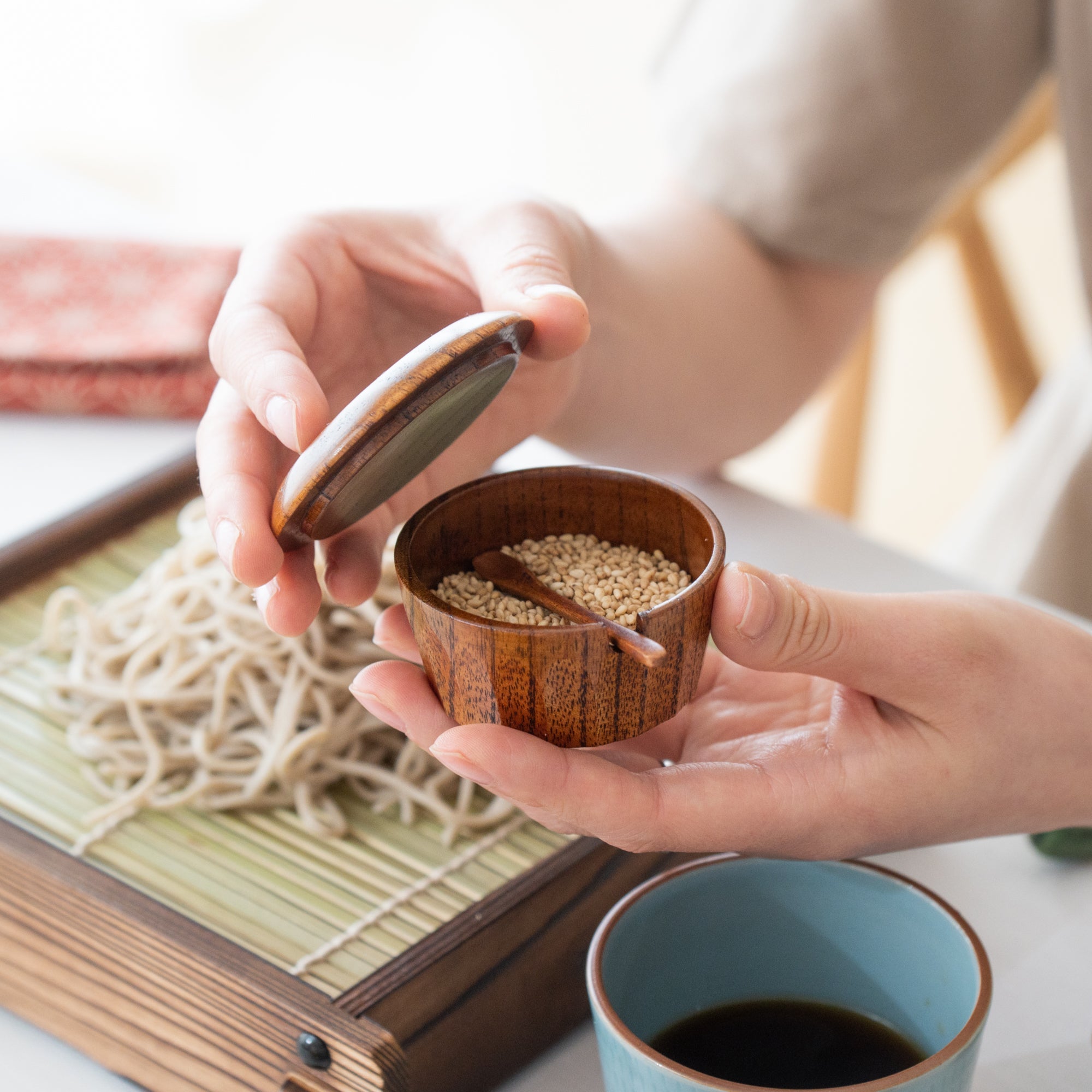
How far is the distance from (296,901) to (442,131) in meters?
3.83

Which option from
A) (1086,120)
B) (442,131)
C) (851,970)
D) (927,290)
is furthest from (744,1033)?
(442,131)

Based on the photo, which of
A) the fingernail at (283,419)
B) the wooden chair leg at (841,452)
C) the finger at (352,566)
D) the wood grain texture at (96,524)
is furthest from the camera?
Answer: the wooden chair leg at (841,452)

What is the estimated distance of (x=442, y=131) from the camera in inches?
166

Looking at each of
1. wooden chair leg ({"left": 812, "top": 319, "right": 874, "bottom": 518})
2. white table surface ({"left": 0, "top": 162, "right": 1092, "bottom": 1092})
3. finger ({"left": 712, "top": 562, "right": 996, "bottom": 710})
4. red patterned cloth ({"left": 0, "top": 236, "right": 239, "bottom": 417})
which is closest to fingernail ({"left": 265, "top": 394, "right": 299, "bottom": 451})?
finger ({"left": 712, "top": 562, "right": 996, "bottom": 710})

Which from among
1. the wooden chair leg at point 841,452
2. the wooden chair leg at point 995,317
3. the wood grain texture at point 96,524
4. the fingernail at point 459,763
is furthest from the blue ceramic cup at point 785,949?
the wooden chair leg at point 995,317

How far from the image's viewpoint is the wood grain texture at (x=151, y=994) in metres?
0.63

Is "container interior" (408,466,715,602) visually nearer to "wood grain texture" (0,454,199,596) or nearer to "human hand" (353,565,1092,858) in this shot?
"human hand" (353,565,1092,858)

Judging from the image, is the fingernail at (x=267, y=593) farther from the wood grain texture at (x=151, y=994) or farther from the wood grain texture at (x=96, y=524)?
the wood grain texture at (x=96, y=524)

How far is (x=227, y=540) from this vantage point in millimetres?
666

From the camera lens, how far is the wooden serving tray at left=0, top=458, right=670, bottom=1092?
2.09 feet

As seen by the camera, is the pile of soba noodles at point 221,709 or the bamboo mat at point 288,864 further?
the pile of soba noodles at point 221,709

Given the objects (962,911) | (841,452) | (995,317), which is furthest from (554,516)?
(995,317)

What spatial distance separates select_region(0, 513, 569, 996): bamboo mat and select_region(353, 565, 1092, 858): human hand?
0.52 feet

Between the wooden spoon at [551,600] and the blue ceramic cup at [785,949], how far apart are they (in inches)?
5.7
